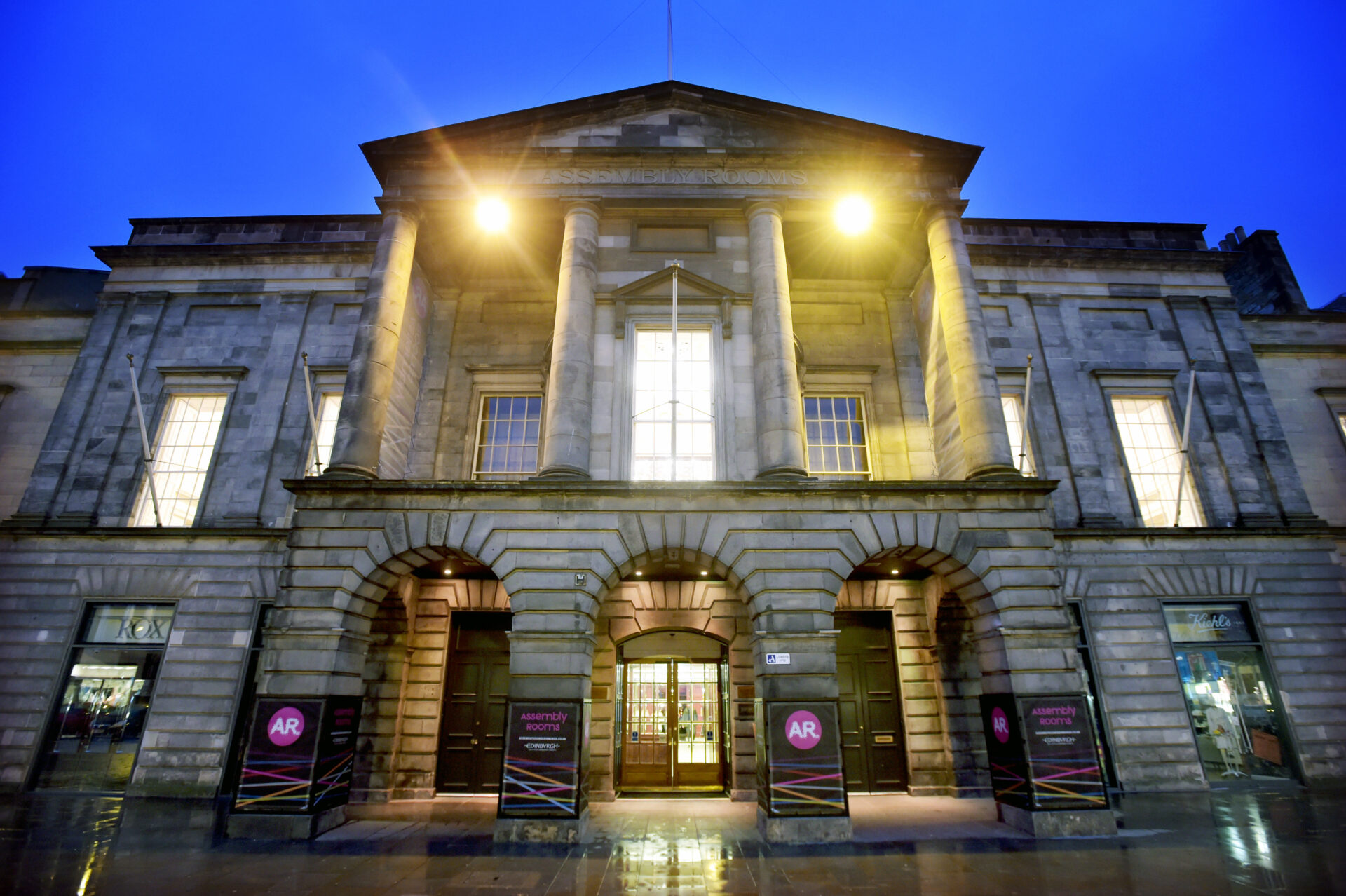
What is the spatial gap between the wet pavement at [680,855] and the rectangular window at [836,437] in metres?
7.01

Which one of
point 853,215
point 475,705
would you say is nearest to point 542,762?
point 475,705

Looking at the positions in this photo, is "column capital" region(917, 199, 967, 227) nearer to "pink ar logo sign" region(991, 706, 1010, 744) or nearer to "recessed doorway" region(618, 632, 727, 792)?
"pink ar logo sign" region(991, 706, 1010, 744)

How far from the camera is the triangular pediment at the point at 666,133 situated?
46.3 ft

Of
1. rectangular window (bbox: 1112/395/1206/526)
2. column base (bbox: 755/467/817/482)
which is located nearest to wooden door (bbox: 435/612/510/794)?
column base (bbox: 755/467/817/482)

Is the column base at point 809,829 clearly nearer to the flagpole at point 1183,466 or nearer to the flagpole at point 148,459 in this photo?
the flagpole at point 1183,466

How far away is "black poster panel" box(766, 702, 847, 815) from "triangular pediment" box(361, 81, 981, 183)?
1176 centimetres

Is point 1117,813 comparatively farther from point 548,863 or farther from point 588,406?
point 588,406

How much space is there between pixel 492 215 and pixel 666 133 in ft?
14.7

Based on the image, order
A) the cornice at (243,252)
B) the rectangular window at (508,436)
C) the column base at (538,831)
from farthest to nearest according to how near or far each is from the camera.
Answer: the cornice at (243,252) < the rectangular window at (508,436) < the column base at (538,831)

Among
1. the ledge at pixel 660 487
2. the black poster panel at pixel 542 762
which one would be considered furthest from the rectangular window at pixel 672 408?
the black poster panel at pixel 542 762

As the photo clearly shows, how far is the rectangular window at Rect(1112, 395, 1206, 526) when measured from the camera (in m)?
15.0

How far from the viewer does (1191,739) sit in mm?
12977

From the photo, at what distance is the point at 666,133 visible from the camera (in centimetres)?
1461

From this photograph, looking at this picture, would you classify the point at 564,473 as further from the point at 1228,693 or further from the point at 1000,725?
the point at 1228,693
